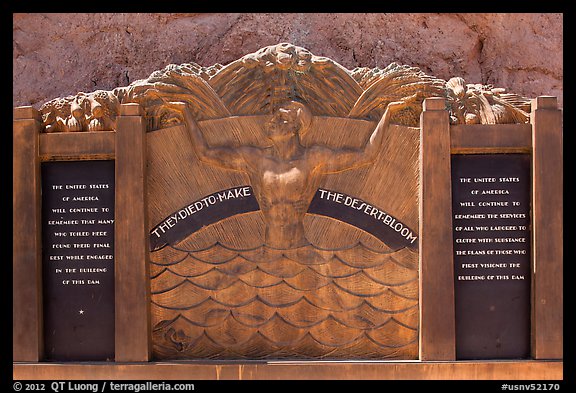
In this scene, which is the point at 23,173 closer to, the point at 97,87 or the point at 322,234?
the point at 97,87

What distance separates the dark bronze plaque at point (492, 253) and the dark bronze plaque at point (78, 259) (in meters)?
2.40

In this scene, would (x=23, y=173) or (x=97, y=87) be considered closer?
(x=23, y=173)

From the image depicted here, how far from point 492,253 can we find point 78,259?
2.86 m

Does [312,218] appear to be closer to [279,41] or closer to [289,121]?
[289,121]

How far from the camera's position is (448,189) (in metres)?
5.78

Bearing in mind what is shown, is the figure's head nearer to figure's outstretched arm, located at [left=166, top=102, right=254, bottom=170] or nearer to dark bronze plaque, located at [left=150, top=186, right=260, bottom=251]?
figure's outstretched arm, located at [left=166, top=102, right=254, bottom=170]

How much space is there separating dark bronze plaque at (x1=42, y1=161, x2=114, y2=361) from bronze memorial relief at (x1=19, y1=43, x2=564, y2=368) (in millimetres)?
54

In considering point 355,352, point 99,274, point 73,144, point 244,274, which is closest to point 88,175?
point 73,144

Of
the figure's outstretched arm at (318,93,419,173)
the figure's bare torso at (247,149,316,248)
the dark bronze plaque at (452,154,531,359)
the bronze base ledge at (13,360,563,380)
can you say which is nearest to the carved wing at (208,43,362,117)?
the figure's outstretched arm at (318,93,419,173)

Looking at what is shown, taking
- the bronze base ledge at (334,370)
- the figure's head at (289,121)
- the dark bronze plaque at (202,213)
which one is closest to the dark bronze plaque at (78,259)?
the bronze base ledge at (334,370)

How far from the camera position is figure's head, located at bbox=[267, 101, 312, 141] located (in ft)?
19.1

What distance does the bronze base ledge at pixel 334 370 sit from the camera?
18.6 ft

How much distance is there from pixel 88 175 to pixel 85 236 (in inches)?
16.7

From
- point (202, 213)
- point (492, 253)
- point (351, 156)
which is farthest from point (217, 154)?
point (492, 253)
